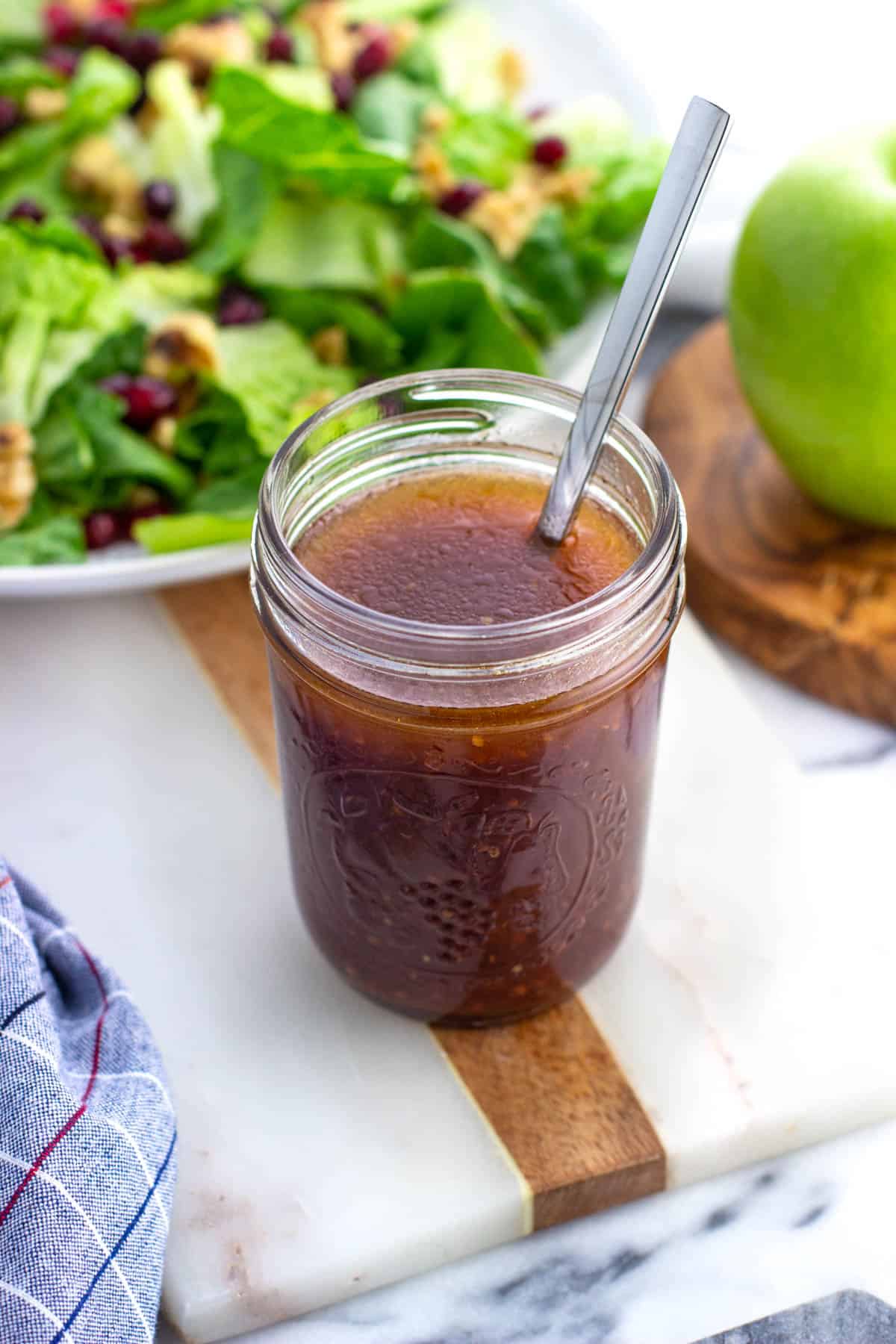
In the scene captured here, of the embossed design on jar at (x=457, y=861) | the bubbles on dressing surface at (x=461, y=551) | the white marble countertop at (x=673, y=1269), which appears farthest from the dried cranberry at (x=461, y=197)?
the white marble countertop at (x=673, y=1269)

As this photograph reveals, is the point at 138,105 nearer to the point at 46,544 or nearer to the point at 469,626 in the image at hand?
the point at 46,544

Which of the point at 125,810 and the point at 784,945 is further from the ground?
the point at 784,945

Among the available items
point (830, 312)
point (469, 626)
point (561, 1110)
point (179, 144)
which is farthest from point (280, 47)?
point (561, 1110)

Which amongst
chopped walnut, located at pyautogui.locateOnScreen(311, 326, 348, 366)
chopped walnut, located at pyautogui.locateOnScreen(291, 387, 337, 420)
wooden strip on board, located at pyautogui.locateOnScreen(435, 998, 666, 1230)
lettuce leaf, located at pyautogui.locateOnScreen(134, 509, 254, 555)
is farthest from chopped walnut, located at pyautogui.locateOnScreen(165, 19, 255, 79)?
wooden strip on board, located at pyautogui.locateOnScreen(435, 998, 666, 1230)

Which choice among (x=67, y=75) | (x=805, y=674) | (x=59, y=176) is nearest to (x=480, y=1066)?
(x=805, y=674)

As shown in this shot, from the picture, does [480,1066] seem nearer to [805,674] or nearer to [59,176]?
[805,674]

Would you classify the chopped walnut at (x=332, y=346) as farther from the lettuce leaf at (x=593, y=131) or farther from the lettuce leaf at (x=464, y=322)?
the lettuce leaf at (x=593, y=131)
